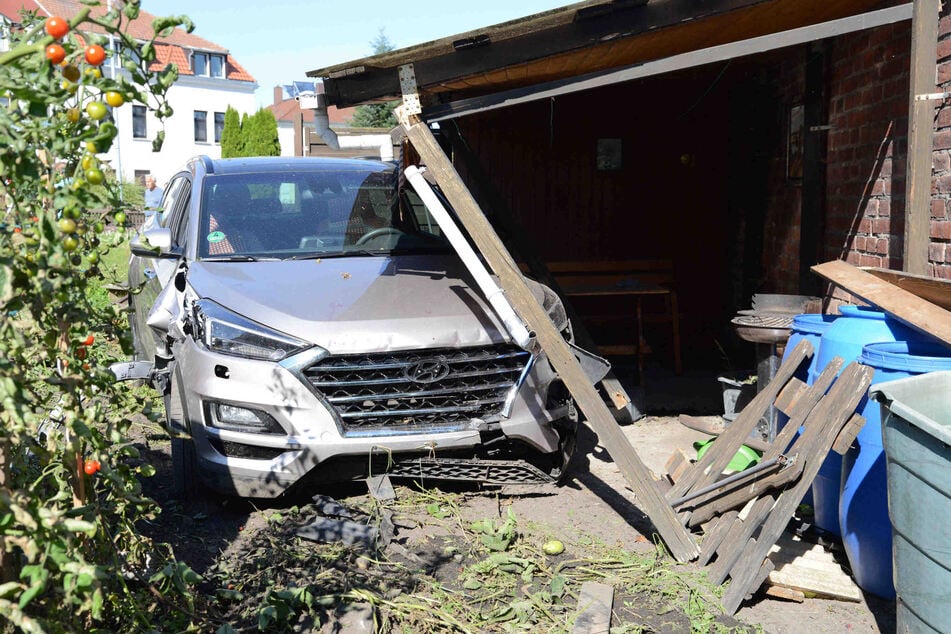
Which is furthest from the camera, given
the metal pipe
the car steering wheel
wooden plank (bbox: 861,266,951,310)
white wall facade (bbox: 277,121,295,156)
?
white wall facade (bbox: 277,121,295,156)

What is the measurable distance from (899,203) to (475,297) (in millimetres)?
2422

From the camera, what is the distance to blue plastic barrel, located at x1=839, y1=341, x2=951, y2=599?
3.52m

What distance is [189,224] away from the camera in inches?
216

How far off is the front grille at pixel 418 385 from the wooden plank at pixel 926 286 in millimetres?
1847

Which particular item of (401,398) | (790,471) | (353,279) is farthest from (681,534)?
(353,279)

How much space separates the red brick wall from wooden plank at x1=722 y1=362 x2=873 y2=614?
5.11 feet

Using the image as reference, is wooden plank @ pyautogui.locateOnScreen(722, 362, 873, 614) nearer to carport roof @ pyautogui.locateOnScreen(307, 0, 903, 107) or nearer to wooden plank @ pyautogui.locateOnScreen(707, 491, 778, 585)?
wooden plank @ pyautogui.locateOnScreen(707, 491, 778, 585)

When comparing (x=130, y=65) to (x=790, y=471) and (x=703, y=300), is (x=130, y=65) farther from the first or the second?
(x=703, y=300)

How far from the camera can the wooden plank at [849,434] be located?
3621 mm

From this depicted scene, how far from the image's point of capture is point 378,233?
18.9ft

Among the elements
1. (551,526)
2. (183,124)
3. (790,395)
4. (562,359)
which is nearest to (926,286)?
(790,395)

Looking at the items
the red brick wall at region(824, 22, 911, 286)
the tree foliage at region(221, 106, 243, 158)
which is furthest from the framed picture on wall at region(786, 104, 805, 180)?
the tree foliage at region(221, 106, 243, 158)

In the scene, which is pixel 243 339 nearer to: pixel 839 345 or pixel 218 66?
pixel 839 345

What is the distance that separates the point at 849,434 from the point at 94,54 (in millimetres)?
3128
